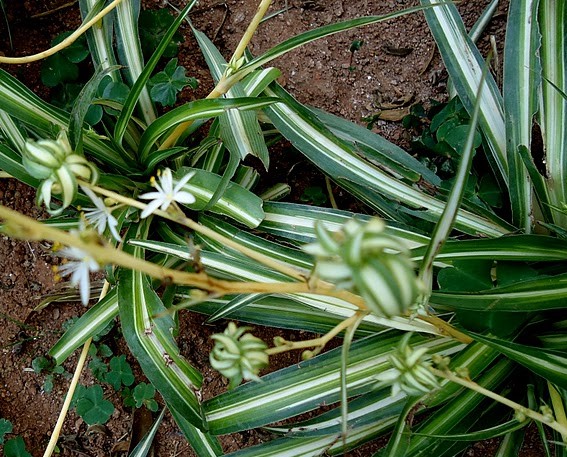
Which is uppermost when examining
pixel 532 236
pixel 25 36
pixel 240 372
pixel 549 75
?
pixel 25 36

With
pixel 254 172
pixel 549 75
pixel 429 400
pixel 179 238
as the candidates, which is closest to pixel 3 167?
pixel 179 238

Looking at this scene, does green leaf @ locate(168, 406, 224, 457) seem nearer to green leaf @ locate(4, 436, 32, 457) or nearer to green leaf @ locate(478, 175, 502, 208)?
green leaf @ locate(4, 436, 32, 457)

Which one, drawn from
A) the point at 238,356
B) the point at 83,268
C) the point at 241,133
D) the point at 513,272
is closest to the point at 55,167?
the point at 83,268

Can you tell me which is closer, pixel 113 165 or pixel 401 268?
pixel 401 268

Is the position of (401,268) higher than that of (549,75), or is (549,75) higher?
(549,75)

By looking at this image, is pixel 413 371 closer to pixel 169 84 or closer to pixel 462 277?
pixel 462 277

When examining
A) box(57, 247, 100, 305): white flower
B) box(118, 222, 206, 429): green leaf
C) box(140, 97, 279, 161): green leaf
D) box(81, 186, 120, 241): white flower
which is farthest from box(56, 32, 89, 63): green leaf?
box(57, 247, 100, 305): white flower

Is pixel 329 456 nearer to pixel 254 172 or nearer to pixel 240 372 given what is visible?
pixel 254 172
